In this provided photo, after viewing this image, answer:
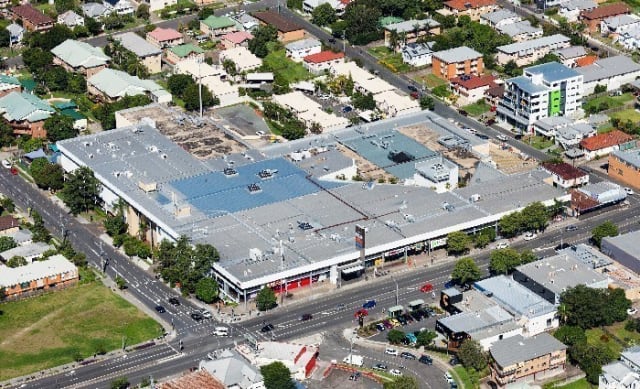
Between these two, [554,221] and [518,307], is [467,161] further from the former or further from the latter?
[518,307]

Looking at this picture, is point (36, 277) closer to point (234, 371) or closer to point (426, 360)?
point (234, 371)

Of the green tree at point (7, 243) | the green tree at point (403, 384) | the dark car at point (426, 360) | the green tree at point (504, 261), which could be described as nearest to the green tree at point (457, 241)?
the green tree at point (504, 261)

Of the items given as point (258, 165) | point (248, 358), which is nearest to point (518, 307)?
point (248, 358)

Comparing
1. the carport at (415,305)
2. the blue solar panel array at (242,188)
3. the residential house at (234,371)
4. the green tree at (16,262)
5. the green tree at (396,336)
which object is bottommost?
the carport at (415,305)

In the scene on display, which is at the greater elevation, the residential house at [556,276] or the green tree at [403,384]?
the green tree at [403,384]

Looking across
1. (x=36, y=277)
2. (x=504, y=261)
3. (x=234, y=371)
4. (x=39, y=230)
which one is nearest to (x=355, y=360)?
(x=234, y=371)

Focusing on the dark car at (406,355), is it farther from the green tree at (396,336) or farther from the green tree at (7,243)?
the green tree at (7,243)
